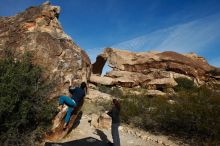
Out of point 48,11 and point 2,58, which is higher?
point 48,11

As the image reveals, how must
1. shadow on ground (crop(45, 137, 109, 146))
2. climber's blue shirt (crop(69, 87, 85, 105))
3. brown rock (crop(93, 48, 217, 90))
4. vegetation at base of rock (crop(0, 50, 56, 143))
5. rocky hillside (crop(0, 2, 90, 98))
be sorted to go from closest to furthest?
vegetation at base of rock (crop(0, 50, 56, 143)), shadow on ground (crop(45, 137, 109, 146)), climber's blue shirt (crop(69, 87, 85, 105)), rocky hillside (crop(0, 2, 90, 98)), brown rock (crop(93, 48, 217, 90))

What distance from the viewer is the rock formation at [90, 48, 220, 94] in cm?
2681

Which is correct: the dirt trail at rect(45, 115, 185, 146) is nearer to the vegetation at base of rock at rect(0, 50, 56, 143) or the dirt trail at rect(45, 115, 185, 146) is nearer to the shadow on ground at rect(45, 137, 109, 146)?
the shadow on ground at rect(45, 137, 109, 146)

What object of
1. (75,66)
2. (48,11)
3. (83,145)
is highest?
(48,11)

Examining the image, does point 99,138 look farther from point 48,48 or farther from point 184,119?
point 184,119

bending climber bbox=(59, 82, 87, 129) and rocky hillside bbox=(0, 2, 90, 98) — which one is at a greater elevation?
rocky hillside bbox=(0, 2, 90, 98)

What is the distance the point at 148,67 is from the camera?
29.1m

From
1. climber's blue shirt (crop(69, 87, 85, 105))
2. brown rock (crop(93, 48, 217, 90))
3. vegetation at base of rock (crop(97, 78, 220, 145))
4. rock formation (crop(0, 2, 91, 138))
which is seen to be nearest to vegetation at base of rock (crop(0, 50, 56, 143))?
rock formation (crop(0, 2, 91, 138))

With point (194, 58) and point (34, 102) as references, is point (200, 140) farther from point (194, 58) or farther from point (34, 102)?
point (194, 58)

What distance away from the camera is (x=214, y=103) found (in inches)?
463

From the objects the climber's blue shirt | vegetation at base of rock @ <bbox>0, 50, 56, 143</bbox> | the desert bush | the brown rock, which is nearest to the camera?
vegetation at base of rock @ <bbox>0, 50, 56, 143</bbox>

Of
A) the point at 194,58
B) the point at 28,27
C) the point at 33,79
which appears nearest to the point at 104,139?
the point at 33,79

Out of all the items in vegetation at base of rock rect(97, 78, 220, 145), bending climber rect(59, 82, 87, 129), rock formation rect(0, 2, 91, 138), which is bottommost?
vegetation at base of rock rect(97, 78, 220, 145)

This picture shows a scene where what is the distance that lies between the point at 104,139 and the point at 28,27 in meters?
4.93
